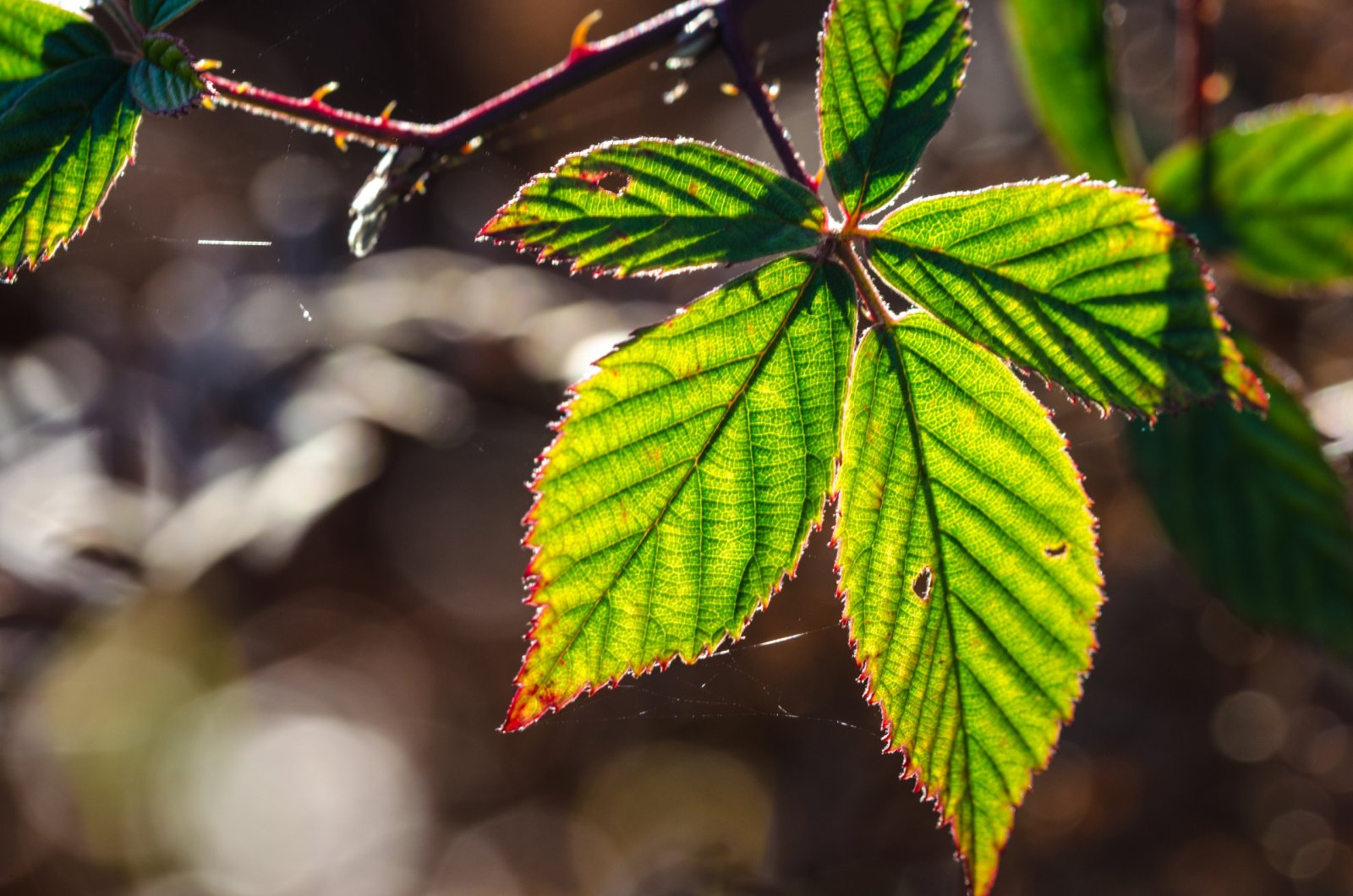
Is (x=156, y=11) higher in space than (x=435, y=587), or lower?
higher

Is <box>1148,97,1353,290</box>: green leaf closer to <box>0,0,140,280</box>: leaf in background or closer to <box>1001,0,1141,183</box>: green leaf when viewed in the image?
<box>1001,0,1141,183</box>: green leaf

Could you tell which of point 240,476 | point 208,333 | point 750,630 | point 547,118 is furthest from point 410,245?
point 750,630

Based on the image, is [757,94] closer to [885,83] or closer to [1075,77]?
[885,83]

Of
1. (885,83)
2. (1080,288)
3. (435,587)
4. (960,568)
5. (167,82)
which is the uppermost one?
(167,82)

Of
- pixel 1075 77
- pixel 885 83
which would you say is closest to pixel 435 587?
pixel 1075 77

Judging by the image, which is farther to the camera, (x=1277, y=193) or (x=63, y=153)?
(x=1277, y=193)

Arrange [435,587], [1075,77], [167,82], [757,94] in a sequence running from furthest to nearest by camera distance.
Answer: [435,587], [1075,77], [757,94], [167,82]
